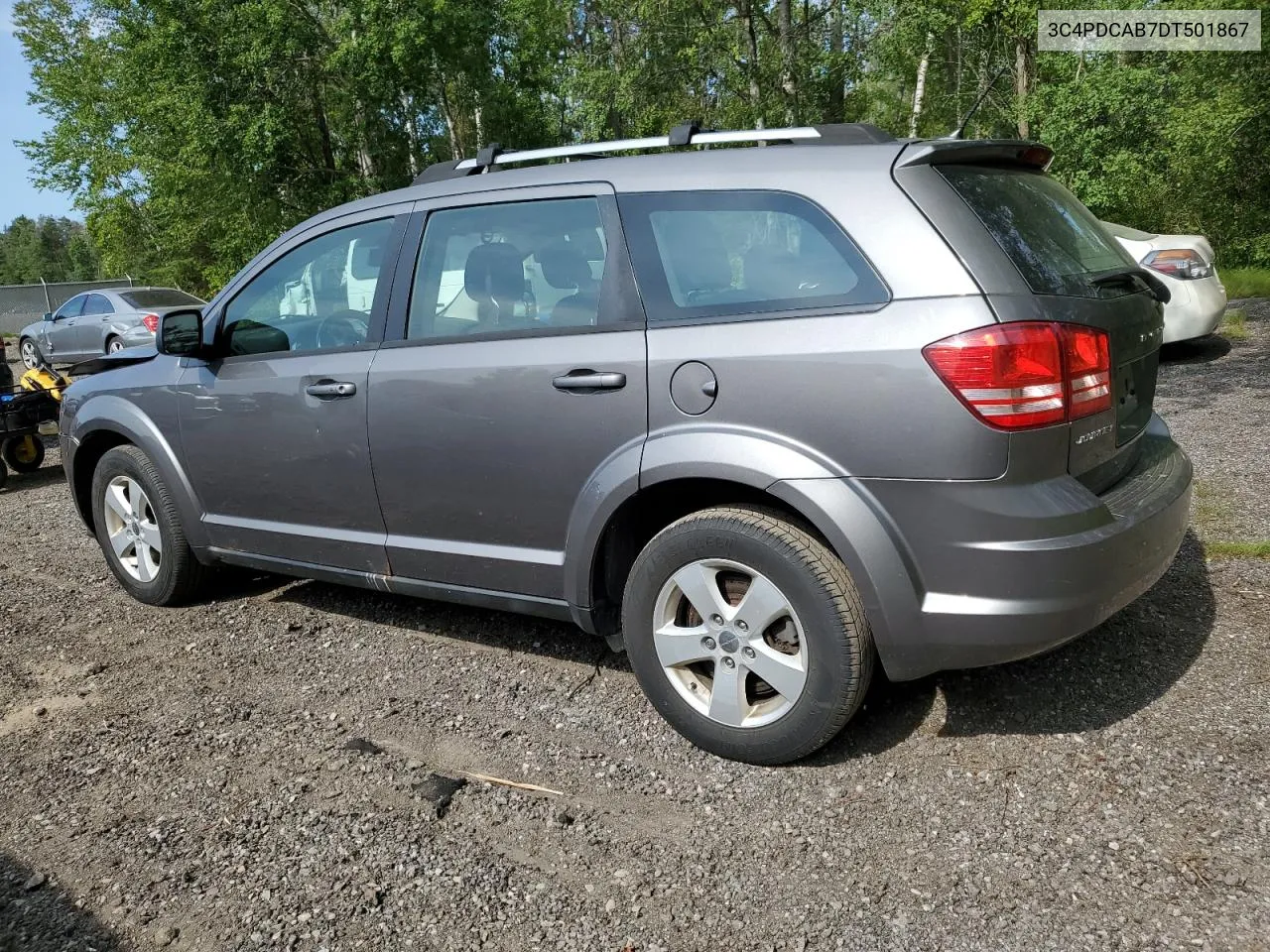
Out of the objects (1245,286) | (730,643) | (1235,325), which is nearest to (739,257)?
(730,643)

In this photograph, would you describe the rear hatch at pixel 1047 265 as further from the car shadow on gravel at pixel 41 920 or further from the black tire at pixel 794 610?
the car shadow on gravel at pixel 41 920

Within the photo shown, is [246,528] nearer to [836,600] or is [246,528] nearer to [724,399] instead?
[724,399]

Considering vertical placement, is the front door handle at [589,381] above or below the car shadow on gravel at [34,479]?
above

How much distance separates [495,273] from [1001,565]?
2.03 meters

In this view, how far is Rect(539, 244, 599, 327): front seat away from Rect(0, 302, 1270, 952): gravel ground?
1408 millimetres

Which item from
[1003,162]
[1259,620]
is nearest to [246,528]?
[1003,162]

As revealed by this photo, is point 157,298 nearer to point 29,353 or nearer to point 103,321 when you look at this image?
point 103,321

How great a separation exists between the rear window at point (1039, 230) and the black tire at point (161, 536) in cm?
376

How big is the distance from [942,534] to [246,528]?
121 inches

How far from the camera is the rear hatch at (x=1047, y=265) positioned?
2688 millimetres

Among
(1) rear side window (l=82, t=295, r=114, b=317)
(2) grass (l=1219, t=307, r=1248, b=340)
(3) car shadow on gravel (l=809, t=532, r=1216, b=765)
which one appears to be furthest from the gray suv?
(1) rear side window (l=82, t=295, r=114, b=317)

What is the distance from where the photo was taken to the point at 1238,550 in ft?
14.5

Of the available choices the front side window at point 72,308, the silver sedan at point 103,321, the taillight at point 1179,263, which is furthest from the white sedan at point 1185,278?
the front side window at point 72,308

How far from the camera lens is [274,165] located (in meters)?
23.4
